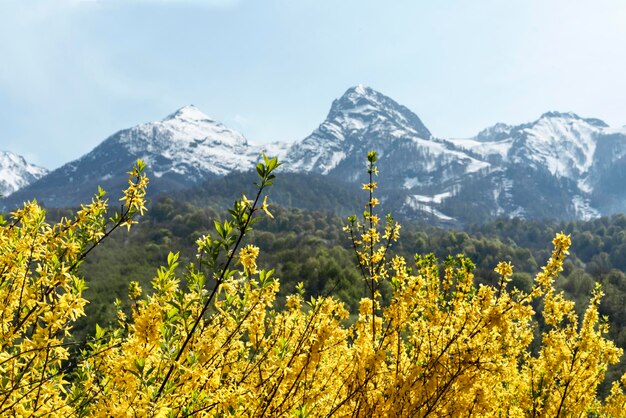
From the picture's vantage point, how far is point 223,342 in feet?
14.1

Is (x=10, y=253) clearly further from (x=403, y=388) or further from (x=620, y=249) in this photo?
(x=620, y=249)

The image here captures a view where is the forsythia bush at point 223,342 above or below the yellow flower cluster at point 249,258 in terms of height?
below

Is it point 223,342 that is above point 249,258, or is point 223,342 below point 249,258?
below

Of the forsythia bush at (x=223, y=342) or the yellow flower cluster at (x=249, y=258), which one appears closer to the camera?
the forsythia bush at (x=223, y=342)

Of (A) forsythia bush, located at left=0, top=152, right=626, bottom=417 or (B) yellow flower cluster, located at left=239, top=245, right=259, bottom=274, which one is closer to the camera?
(A) forsythia bush, located at left=0, top=152, right=626, bottom=417

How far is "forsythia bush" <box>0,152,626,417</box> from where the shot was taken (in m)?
2.94

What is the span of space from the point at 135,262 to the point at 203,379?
83.8 meters

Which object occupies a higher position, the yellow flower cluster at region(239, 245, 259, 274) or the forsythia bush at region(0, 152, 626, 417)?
the yellow flower cluster at region(239, 245, 259, 274)

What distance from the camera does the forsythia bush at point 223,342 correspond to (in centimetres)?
294

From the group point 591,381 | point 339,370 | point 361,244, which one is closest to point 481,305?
point 361,244

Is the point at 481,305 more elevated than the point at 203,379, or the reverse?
the point at 481,305

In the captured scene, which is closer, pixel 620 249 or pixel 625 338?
pixel 625 338

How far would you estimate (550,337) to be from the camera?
6.18m

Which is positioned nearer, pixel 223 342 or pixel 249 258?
pixel 249 258
